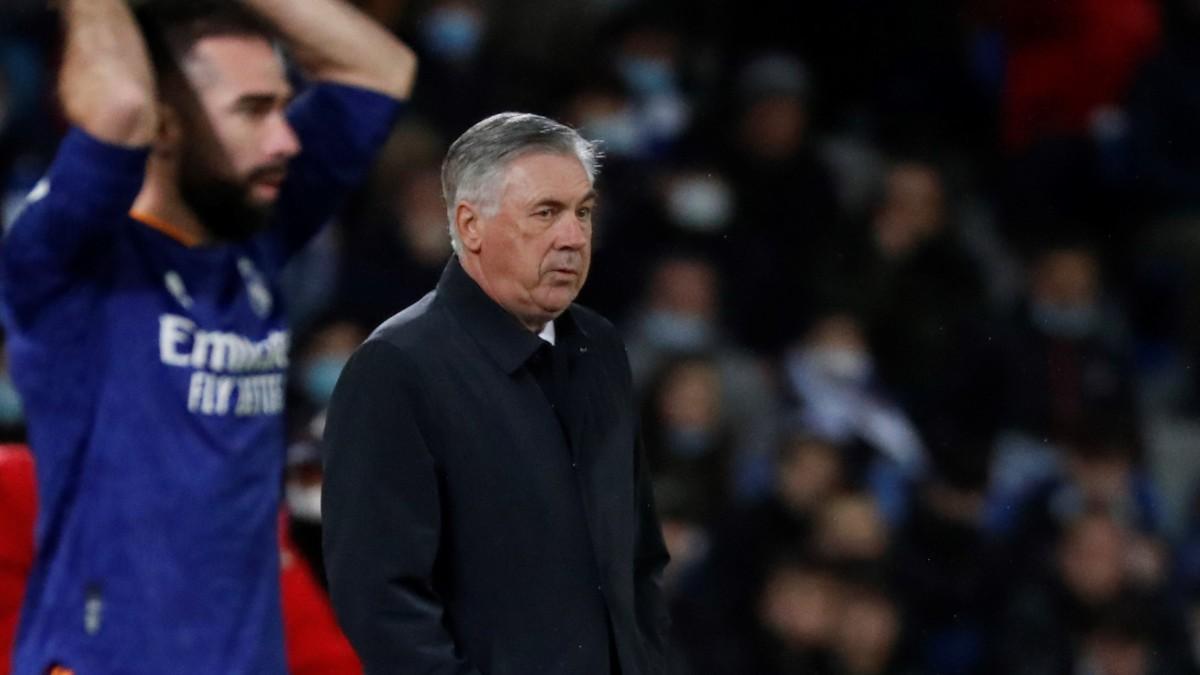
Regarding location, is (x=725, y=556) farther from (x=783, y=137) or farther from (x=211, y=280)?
(x=211, y=280)

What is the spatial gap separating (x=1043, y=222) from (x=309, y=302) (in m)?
3.33

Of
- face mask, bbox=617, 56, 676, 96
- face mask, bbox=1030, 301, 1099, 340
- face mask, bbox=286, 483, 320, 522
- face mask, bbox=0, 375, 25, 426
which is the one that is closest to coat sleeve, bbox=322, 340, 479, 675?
face mask, bbox=286, 483, 320, 522

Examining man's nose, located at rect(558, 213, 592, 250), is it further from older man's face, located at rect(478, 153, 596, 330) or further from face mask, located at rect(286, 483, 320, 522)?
face mask, located at rect(286, 483, 320, 522)

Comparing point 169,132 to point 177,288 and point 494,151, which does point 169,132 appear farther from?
point 494,151

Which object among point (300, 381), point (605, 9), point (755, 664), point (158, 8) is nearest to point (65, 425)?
point (158, 8)

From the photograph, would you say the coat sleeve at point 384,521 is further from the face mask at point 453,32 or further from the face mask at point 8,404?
the face mask at point 453,32

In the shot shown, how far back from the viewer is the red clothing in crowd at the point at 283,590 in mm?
3139

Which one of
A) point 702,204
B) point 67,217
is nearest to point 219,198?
point 67,217

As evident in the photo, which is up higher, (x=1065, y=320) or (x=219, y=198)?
(x=219, y=198)

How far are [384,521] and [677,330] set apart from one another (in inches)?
168

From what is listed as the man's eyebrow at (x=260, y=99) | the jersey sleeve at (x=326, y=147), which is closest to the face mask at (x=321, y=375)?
the jersey sleeve at (x=326, y=147)

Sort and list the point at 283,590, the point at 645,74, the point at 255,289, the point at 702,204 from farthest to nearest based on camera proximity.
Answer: the point at 645,74 → the point at 702,204 → the point at 283,590 → the point at 255,289

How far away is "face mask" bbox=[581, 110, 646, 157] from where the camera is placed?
700 centimetres

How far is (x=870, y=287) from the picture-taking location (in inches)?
286
